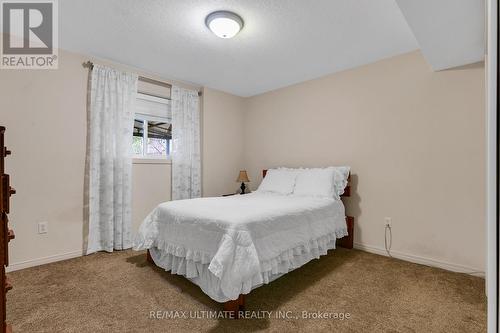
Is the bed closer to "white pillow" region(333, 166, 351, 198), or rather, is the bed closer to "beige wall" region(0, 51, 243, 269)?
"white pillow" region(333, 166, 351, 198)

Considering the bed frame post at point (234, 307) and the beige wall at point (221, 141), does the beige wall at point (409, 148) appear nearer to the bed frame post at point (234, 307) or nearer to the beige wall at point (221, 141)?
the beige wall at point (221, 141)

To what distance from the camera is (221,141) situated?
4.26 metres

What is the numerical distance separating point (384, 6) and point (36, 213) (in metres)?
3.70

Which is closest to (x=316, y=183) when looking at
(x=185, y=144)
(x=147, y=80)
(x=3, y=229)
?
(x=185, y=144)

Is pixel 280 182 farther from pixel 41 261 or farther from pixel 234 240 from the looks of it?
pixel 41 261

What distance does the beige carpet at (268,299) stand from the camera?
161cm

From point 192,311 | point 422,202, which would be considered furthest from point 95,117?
point 422,202

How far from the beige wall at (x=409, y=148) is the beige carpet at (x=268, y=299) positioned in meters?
0.44

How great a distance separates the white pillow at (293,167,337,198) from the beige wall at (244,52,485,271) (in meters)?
0.38

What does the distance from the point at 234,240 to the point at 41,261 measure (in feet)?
7.30

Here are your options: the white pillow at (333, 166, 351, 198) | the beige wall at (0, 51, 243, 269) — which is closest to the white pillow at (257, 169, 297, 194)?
the white pillow at (333, 166, 351, 198)

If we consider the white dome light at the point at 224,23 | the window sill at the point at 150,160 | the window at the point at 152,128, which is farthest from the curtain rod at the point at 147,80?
the white dome light at the point at 224,23

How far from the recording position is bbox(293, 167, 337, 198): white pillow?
116 inches

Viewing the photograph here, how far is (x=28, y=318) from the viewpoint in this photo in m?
→ 1.67
